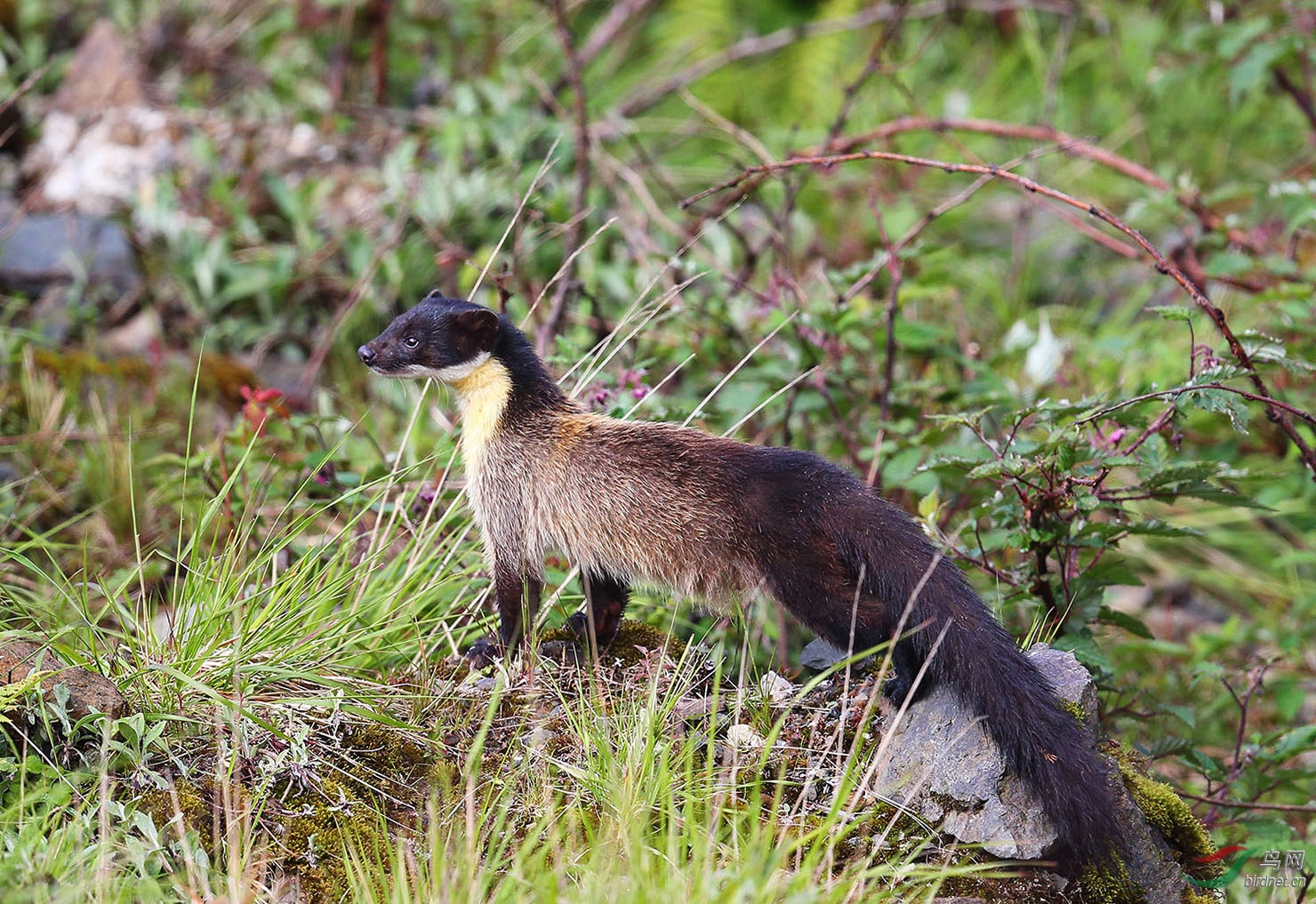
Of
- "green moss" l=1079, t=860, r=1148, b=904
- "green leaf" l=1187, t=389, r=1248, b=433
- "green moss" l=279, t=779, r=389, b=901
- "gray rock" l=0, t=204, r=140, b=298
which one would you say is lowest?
"green moss" l=279, t=779, r=389, b=901

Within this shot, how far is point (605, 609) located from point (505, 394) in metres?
0.86

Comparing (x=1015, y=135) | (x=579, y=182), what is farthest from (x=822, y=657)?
(x=1015, y=135)

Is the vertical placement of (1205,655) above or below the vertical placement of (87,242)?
below

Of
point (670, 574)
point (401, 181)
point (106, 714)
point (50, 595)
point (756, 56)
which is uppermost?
point (756, 56)

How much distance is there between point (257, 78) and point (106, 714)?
7395mm

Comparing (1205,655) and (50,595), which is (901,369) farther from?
(50,595)

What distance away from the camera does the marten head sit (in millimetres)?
4461

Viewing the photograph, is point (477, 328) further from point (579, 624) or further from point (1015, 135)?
point (1015, 135)

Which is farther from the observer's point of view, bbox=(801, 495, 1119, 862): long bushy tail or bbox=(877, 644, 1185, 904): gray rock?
bbox=(877, 644, 1185, 904): gray rock

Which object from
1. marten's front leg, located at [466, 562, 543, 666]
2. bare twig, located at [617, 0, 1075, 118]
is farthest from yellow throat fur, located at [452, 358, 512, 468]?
bare twig, located at [617, 0, 1075, 118]

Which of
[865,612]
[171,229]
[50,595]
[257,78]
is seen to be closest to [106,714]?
[50,595]

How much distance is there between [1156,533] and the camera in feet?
13.9

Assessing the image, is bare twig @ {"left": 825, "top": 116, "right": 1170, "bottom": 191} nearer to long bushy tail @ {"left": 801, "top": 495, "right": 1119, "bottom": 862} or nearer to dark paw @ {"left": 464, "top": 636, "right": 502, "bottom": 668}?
long bushy tail @ {"left": 801, "top": 495, "right": 1119, "bottom": 862}

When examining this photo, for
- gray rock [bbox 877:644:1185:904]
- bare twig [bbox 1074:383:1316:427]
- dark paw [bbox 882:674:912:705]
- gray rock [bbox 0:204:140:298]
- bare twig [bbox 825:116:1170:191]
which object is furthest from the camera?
gray rock [bbox 0:204:140:298]
